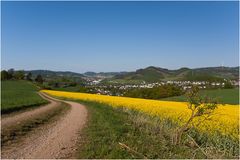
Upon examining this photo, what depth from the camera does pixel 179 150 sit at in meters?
7.23

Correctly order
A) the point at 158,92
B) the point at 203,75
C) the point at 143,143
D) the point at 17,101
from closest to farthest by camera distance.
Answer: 1. the point at 143,143
2. the point at 17,101
3. the point at 158,92
4. the point at 203,75

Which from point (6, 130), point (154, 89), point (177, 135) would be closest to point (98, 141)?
point (177, 135)

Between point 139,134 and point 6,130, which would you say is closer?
point 139,134

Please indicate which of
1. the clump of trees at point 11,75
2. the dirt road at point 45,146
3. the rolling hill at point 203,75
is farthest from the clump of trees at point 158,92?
the clump of trees at point 11,75

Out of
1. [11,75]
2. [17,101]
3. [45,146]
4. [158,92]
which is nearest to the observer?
[45,146]

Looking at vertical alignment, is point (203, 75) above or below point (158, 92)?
above

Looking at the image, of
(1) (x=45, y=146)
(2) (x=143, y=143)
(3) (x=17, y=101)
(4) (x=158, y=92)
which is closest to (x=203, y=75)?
(4) (x=158, y=92)

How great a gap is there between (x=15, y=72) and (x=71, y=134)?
119044 mm

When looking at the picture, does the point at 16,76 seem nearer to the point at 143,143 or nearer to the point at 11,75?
the point at 11,75

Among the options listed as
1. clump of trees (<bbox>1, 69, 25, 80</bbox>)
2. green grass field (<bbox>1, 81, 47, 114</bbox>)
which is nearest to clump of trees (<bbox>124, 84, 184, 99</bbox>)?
green grass field (<bbox>1, 81, 47, 114</bbox>)

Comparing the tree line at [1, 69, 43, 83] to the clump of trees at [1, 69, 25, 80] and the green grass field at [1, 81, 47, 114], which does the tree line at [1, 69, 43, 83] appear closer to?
the clump of trees at [1, 69, 25, 80]

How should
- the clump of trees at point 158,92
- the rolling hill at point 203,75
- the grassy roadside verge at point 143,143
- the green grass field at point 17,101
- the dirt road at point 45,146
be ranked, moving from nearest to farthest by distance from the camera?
the grassy roadside verge at point 143,143
the dirt road at point 45,146
the green grass field at point 17,101
the clump of trees at point 158,92
the rolling hill at point 203,75

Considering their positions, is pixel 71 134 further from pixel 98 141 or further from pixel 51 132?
pixel 98 141

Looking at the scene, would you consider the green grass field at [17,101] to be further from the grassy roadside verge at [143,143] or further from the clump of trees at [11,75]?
the clump of trees at [11,75]
